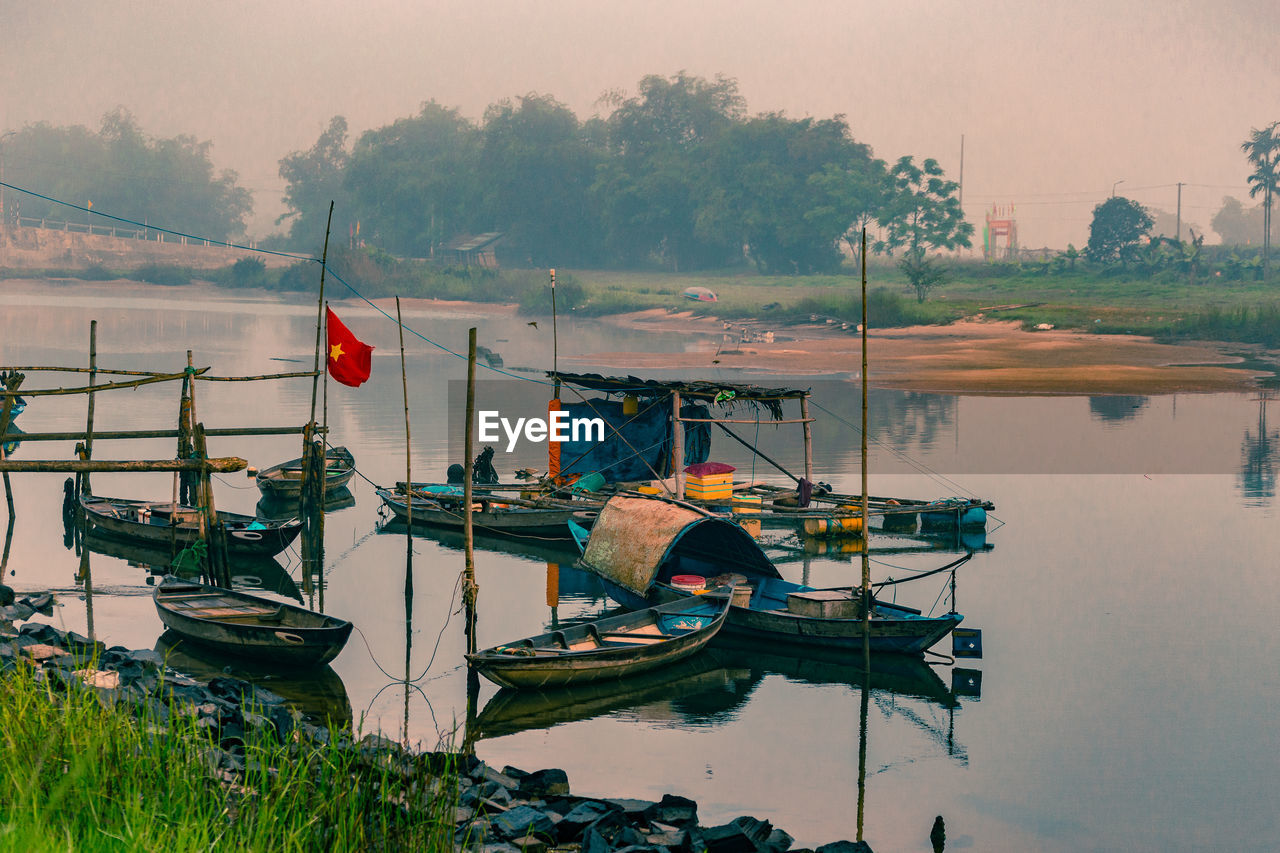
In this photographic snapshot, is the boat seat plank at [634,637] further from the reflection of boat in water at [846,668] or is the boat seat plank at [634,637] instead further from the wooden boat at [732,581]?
the wooden boat at [732,581]

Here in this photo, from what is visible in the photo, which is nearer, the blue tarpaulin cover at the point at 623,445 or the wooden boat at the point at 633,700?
the wooden boat at the point at 633,700

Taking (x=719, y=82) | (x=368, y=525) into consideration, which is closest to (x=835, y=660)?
(x=368, y=525)

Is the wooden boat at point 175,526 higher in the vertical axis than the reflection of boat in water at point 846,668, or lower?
higher

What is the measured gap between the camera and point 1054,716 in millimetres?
21766

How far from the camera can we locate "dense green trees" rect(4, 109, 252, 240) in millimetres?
178250

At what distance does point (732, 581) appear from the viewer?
26219mm

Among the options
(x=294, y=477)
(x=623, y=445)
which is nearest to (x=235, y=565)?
(x=294, y=477)

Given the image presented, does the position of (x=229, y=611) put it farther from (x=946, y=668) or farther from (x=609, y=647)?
(x=946, y=668)

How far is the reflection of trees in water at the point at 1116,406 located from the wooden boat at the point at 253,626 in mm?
49261

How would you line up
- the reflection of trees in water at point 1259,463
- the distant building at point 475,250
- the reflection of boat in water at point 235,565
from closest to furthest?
1. the reflection of boat in water at point 235,565
2. the reflection of trees in water at point 1259,463
3. the distant building at point 475,250

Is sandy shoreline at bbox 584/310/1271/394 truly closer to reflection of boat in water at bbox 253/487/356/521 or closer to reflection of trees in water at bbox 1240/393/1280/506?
reflection of trees in water at bbox 1240/393/1280/506

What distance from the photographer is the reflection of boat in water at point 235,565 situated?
3044 centimetres

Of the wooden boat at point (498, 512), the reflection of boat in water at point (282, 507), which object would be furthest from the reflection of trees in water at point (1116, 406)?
the reflection of boat in water at point (282, 507)

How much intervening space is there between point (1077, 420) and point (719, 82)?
3740 inches
